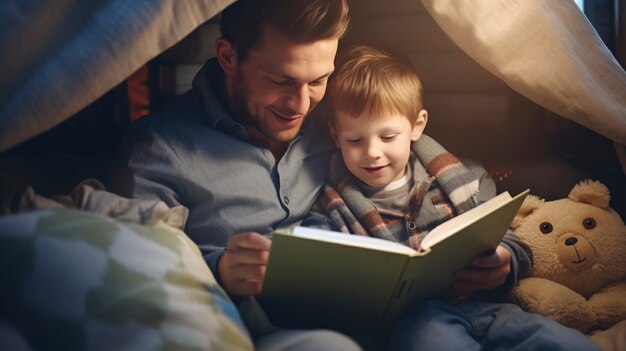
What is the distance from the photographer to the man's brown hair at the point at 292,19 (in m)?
1.41

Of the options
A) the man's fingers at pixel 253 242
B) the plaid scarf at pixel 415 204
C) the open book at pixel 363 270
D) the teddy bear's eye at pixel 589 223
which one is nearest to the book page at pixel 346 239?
the open book at pixel 363 270

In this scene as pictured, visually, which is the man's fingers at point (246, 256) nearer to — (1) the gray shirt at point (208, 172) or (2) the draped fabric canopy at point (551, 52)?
(1) the gray shirt at point (208, 172)

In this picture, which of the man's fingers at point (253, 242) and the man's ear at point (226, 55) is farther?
the man's ear at point (226, 55)

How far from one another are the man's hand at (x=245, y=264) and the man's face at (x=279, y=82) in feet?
1.23

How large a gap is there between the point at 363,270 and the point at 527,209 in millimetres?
649

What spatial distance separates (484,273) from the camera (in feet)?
4.62

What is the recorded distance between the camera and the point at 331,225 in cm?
156

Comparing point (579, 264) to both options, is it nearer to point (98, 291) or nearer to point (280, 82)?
point (280, 82)

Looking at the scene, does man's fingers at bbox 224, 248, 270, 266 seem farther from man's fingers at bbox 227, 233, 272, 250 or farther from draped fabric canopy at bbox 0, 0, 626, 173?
draped fabric canopy at bbox 0, 0, 626, 173

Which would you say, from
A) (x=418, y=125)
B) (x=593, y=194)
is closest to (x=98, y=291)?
(x=418, y=125)

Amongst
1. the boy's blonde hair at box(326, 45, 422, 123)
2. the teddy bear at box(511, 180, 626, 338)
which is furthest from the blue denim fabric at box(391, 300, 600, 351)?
the boy's blonde hair at box(326, 45, 422, 123)

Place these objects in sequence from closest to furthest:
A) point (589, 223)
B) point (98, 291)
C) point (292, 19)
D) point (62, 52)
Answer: point (98, 291), point (62, 52), point (292, 19), point (589, 223)

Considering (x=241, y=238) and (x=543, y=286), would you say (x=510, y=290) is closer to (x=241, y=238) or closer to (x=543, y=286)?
(x=543, y=286)

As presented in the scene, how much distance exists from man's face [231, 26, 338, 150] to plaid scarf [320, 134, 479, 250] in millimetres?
198
